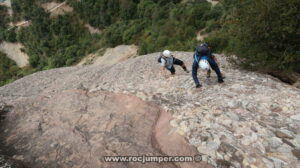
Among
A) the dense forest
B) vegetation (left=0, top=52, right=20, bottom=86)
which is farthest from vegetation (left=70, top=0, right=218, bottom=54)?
vegetation (left=0, top=52, right=20, bottom=86)

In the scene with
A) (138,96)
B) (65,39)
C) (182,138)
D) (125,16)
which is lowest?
(65,39)

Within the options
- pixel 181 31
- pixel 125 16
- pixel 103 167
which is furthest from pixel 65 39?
pixel 103 167

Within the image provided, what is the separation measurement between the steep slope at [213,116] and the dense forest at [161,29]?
184 cm

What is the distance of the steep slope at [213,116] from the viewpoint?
5.62 metres

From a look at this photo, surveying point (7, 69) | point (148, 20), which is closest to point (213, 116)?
point (148, 20)

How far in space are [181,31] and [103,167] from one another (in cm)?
4165

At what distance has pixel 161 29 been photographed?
51812 mm

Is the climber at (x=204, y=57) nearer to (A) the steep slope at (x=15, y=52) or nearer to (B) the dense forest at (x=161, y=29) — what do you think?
(B) the dense forest at (x=161, y=29)

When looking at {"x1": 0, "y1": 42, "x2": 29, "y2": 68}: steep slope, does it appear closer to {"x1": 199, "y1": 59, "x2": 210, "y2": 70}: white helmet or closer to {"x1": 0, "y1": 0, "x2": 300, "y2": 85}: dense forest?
{"x1": 0, "y1": 0, "x2": 300, "y2": 85}: dense forest

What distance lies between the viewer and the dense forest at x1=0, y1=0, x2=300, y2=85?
416 inches

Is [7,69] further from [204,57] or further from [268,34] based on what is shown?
[268,34]

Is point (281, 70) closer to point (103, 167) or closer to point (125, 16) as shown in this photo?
point (103, 167)

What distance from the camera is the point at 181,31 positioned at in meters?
44.1

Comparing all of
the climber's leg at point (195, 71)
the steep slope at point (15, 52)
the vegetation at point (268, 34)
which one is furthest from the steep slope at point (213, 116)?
the steep slope at point (15, 52)
